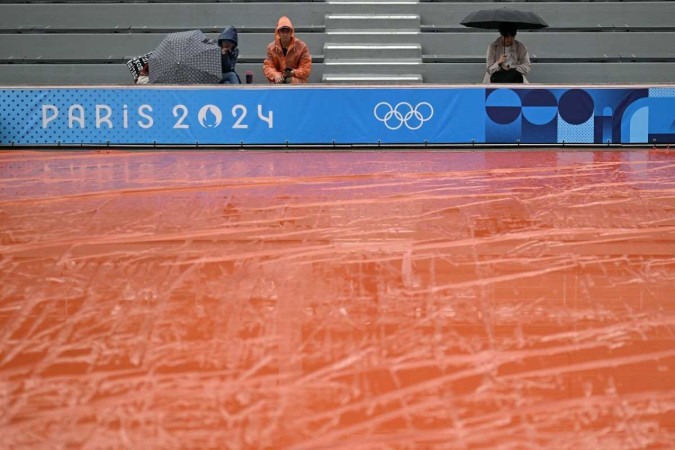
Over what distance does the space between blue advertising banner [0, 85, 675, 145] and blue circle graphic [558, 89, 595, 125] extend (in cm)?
1

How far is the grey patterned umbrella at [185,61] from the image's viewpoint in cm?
1152

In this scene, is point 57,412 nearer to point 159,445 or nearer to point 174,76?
point 159,445

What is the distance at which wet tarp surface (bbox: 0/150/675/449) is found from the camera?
2824 millimetres

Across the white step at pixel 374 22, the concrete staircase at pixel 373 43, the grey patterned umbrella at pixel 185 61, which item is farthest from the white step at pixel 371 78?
the grey patterned umbrella at pixel 185 61

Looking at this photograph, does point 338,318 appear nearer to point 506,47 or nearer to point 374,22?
point 506,47

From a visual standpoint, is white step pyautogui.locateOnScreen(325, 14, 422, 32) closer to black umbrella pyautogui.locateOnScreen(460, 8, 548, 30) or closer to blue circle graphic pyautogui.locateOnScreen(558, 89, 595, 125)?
black umbrella pyautogui.locateOnScreen(460, 8, 548, 30)

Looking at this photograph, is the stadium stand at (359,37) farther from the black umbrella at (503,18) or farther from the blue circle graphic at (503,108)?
the blue circle graphic at (503,108)

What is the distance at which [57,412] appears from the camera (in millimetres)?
2895

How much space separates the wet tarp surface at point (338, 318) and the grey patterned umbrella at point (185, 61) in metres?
4.26

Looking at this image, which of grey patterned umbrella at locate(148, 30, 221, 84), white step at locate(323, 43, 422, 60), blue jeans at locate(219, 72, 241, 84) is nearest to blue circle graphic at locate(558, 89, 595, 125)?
blue jeans at locate(219, 72, 241, 84)

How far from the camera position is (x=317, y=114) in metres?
11.1

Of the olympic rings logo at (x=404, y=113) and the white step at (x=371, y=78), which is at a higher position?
the white step at (x=371, y=78)

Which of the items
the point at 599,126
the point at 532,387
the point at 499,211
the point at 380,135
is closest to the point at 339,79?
the point at 380,135

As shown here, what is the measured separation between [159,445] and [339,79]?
11.8 metres
